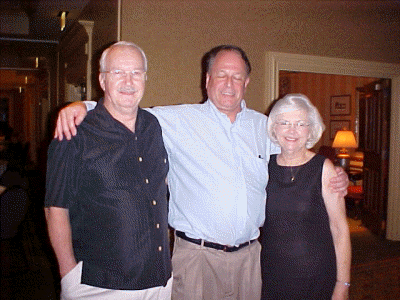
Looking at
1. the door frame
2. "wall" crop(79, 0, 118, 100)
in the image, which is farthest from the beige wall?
"wall" crop(79, 0, 118, 100)

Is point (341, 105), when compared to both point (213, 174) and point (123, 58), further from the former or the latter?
point (123, 58)

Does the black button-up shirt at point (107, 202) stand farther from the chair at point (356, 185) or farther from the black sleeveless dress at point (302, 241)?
the chair at point (356, 185)

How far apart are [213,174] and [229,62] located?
2.07 ft

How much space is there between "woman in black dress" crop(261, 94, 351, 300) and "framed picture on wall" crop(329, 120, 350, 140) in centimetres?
616

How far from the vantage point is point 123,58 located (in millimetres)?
1694

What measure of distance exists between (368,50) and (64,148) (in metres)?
4.12

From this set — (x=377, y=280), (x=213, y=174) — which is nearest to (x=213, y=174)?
(x=213, y=174)

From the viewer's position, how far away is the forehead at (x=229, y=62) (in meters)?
2.11

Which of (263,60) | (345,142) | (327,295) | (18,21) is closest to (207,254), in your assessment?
(327,295)

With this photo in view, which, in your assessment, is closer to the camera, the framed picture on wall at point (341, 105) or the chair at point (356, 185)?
the chair at point (356, 185)

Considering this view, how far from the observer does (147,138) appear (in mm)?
1758

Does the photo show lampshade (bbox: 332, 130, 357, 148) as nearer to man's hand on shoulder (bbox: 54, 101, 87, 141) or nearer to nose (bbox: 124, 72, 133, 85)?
nose (bbox: 124, 72, 133, 85)

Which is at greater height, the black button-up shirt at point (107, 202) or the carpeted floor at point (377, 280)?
the black button-up shirt at point (107, 202)

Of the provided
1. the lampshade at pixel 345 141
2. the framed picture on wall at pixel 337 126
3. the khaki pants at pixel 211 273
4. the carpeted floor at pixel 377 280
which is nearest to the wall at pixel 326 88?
the framed picture on wall at pixel 337 126
